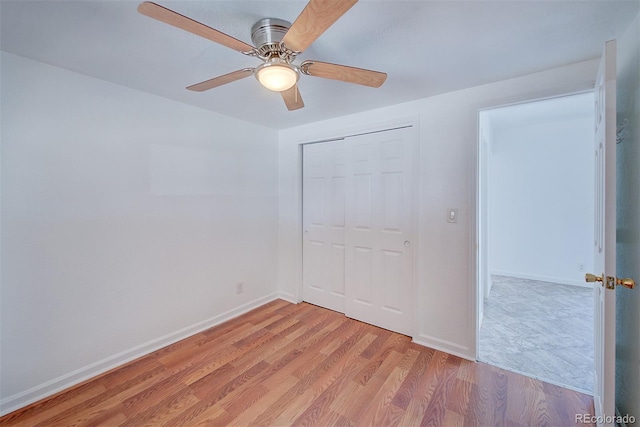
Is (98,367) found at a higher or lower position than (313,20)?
lower

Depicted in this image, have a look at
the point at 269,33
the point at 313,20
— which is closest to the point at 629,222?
the point at 313,20

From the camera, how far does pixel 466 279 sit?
2.16m

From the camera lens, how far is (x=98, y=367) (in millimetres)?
1976

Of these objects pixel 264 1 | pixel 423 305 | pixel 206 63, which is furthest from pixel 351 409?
pixel 206 63

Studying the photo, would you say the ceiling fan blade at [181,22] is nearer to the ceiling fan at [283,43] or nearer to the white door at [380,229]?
the ceiling fan at [283,43]

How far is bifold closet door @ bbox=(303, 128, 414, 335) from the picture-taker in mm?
2549

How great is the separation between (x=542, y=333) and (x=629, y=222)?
171cm

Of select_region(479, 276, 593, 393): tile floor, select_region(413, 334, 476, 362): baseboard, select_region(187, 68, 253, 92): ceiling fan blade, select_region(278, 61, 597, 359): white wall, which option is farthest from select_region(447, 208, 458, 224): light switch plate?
select_region(187, 68, 253, 92): ceiling fan blade

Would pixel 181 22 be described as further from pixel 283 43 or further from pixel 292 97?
pixel 292 97

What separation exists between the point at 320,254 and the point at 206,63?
2.28 meters

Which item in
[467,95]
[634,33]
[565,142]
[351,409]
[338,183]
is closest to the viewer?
[634,33]

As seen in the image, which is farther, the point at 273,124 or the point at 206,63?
the point at 273,124

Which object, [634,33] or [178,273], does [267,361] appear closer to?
[178,273]

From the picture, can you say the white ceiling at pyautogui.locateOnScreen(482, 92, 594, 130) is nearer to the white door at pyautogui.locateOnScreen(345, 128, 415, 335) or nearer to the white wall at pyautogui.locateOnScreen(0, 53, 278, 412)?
the white door at pyautogui.locateOnScreen(345, 128, 415, 335)
